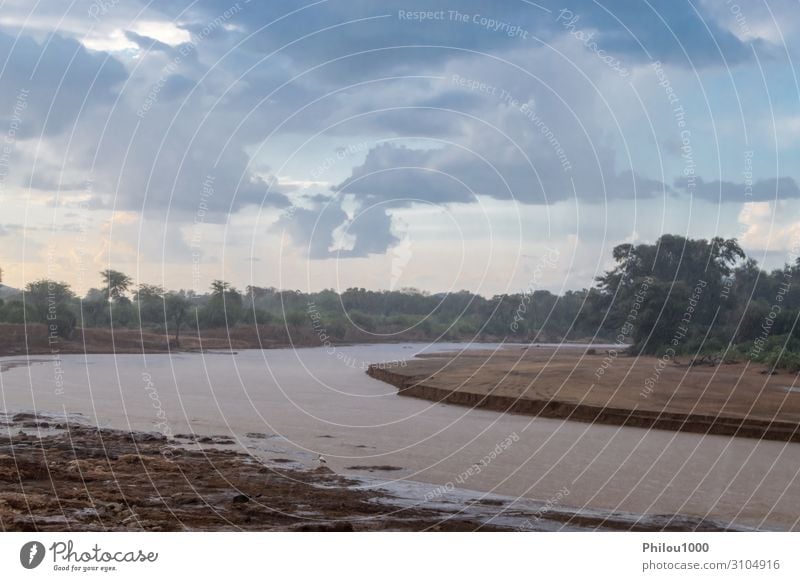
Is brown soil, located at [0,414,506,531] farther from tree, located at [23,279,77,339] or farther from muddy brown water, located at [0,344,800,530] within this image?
tree, located at [23,279,77,339]

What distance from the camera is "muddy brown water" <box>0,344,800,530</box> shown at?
1969 cm

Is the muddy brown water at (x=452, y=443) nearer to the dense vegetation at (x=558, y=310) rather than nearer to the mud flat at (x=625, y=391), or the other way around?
the mud flat at (x=625, y=391)

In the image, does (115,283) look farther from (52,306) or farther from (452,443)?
(452,443)

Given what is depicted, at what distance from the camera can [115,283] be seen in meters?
77.5

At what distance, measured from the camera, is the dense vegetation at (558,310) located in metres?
47.2

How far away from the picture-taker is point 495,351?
63.3 meters

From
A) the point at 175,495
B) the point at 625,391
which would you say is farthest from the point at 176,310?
the point at 175,495

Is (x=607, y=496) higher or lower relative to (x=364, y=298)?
lower

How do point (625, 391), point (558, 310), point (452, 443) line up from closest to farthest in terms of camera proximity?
point (452, 443)
point (625, 391)
point (558, 310)

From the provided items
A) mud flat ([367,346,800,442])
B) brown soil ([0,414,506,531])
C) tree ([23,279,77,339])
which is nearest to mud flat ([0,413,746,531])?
brown soil ([0,414,506,531])

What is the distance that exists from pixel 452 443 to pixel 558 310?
41.3 m

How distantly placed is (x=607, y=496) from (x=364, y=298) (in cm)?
5070

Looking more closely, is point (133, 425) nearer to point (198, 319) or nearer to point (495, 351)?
point (495, 351)
